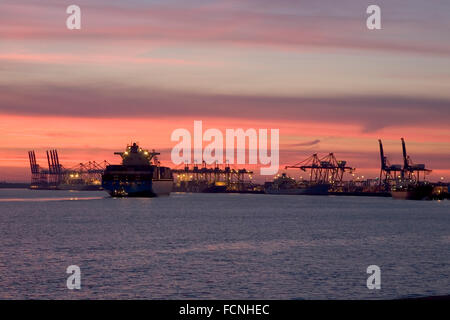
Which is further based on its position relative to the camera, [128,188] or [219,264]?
[128,188]

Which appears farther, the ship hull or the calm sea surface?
the ship hull

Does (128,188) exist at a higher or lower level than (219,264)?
higher

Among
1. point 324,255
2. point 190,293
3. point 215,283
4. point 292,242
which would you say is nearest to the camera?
point 190,293

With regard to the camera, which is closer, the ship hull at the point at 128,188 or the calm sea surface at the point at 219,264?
the calm sea surface at the point at 219,264
